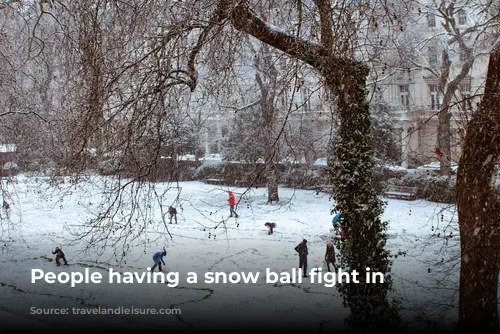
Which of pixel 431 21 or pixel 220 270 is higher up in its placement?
pixel 431 21

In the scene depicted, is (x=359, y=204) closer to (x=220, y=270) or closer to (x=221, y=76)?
(x=221, y=76)

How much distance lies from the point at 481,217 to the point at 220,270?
687cm

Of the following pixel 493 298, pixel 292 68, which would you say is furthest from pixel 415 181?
pixel 292 68

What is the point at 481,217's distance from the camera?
6.44 metres

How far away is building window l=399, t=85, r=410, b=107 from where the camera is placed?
23.1 metres

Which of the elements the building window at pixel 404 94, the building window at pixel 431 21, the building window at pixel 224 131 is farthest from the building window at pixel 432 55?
the building window at pixel 224 131

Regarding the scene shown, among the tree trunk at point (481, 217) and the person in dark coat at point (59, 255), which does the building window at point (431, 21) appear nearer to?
the tree trunk at point (481, 217)

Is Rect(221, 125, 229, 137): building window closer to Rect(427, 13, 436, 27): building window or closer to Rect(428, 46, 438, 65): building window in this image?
Rect(428, 46, 438, 65): building window

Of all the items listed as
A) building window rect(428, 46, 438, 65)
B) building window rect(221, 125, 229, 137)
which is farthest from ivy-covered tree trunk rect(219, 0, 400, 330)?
building window rect(221, 125, 229, 137)

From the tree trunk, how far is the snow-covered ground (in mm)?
410

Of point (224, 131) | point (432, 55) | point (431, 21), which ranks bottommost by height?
point (224, 131)

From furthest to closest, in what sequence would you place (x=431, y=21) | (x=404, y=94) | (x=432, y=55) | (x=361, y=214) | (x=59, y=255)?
(x=404, y=94), (x=431, y=21), (x=432, y=55), (x=59, y=255), (x=361, y=214)

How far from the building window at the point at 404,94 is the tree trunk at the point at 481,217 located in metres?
17.1

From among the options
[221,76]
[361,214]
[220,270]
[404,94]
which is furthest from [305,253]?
[404,94]
